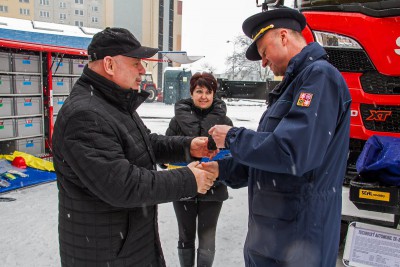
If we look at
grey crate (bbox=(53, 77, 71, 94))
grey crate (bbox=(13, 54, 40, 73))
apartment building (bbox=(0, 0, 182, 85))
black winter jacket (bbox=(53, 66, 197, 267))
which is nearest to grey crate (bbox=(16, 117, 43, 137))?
grey crate (bbox=(53, 77, 71, 94))

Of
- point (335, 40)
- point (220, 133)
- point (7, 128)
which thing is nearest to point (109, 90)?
point (220, 133)

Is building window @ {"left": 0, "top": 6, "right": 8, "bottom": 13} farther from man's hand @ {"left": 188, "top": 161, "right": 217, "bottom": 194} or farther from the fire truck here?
man's hand @ {"left": 188, "top": 161, "right": 217, "bottom": 194}

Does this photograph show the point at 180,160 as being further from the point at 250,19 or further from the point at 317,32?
the point at 317,32

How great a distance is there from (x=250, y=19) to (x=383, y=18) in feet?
5.82

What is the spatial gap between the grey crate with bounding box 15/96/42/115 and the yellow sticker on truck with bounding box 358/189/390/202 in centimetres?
696

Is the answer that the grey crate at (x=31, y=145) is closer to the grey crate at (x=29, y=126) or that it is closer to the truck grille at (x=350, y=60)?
the grey crate at (x=29, y=126)

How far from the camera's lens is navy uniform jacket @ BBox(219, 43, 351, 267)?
4.98 feet

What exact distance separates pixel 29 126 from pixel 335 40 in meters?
6.50

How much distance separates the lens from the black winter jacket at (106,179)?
1614mm

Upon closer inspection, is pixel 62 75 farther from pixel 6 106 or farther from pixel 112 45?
pixel 112 45

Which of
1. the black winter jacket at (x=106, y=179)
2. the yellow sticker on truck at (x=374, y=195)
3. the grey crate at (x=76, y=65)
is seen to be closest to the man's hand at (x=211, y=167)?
the black winter jacket at (x=106, y=179)

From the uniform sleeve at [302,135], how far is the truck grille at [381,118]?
162 cm

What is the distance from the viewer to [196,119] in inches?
129

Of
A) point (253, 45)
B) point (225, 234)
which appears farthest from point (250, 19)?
point (225, 234)
